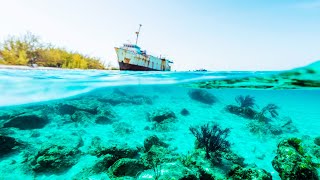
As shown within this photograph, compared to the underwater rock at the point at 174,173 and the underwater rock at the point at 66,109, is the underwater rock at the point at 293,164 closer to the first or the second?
the underwater rock at the point at 174,173

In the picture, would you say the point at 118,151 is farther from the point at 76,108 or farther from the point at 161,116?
the point at 76,108

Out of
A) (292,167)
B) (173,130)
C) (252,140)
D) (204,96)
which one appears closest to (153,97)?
(204,96)

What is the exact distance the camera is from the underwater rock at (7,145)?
10.5 metres

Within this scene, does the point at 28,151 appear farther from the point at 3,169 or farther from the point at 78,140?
the point at 78,140

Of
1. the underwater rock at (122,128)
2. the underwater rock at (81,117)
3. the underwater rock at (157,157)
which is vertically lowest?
the underwater rock at (122,128)

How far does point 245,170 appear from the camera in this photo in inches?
278

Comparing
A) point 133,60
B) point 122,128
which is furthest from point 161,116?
point 133,60

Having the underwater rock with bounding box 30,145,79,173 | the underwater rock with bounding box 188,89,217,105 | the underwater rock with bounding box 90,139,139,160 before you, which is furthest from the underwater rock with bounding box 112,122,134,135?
the underwater rock with bounding box 188,89,217,105

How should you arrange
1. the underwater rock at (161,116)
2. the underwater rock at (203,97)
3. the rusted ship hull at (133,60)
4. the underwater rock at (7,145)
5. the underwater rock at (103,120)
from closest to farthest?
the underwater rock at (7,145)
the underwater rock at (103,120)
the underwater rock at (161,116)
the underwater rock at (203,97)
the rusted ship hull at (133,60)

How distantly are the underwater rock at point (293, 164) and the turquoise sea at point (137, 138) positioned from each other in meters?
0.03

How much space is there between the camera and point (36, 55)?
29.4 metres

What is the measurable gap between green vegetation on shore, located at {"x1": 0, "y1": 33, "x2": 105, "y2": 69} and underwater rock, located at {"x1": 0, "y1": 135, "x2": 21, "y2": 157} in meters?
18.3

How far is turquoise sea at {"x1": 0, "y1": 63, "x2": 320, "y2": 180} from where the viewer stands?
8133mm

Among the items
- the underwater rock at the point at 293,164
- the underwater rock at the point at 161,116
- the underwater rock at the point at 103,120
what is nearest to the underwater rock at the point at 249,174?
the underwater rock at the point at 293,164
